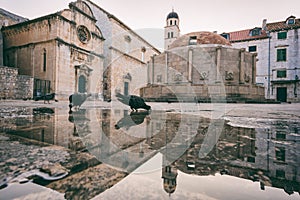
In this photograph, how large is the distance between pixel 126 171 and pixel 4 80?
14724 millimetres

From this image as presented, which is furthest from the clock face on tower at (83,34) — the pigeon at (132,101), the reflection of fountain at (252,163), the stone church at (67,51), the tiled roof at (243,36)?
the tiled roof at (243,36)

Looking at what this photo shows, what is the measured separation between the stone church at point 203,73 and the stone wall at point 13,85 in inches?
354

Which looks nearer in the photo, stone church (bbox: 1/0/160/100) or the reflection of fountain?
the reflection of fountain

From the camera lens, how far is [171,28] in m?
46.7

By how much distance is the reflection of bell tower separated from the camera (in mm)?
789

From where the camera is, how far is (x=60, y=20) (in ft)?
48.8

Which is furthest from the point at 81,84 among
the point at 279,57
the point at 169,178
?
the point at 279,57

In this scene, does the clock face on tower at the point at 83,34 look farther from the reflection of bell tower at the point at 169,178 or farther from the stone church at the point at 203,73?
the reflection of bell tower at the point at 169,178

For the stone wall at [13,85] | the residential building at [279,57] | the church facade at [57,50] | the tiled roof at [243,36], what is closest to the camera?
the stone wall at [13,85]

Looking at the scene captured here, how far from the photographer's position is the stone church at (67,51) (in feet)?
48.4

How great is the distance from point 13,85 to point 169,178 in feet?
49.1

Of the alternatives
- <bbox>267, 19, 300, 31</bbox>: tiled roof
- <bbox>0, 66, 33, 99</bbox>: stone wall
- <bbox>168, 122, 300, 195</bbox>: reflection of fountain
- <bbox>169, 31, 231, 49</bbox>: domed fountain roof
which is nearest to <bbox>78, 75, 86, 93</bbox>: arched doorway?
<bbox>0, 66, 33, 99</bbox>: stone wall

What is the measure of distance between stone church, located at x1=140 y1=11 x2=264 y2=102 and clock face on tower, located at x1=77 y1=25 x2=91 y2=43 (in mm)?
7464

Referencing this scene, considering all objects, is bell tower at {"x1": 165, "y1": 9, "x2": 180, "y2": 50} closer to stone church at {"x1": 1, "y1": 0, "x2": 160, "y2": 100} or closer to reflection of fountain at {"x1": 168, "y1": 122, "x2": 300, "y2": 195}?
stone church at {"x1": 1, "y1": 0, "x2": 160, "y2": 100}
